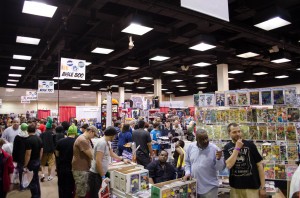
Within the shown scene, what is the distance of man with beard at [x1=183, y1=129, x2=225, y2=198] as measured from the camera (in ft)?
9.50

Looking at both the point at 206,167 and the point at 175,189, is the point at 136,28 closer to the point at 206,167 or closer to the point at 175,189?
the point at 206,167

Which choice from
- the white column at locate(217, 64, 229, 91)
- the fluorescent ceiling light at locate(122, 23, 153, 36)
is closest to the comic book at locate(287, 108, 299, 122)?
the fluorescent ceiling light at locate(122, 23, 153, 36)

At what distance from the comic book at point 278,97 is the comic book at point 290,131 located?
43 cm

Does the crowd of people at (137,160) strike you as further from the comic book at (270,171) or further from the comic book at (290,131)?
the comic book at (290,131)

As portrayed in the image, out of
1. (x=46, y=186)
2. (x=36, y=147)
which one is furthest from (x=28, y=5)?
(x=46, y=186)

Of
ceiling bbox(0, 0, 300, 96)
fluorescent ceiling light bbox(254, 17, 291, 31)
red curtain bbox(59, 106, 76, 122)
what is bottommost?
red curtain bbox(59, 106, 76, 122)

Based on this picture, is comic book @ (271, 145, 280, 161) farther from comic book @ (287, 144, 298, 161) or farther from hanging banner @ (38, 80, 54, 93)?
hanging banner @ (38, 80, 54, 93)

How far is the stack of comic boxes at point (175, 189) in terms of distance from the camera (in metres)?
2.64

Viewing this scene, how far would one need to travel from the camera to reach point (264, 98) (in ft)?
15.5

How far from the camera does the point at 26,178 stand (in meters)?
4.68

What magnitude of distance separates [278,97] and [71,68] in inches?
244

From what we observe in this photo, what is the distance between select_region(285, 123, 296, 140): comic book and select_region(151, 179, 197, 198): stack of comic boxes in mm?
2541

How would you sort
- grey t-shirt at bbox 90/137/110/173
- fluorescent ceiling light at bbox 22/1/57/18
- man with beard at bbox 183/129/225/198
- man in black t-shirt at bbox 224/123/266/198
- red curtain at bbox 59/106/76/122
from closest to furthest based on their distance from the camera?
man in black t-shirt at bbox 224/123/266/198 → man with beard at bbox 183/129/225/198 → grey t-shirt at bbox 90/137/110/173 → fluorescent ceiling light at bbox 22/1/57/18 → red curtain at bbox 59/106/76/122

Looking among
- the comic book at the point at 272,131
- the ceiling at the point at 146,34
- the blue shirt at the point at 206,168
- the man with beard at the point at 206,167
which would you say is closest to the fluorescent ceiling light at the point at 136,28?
the ceiling at the point at 146,34
